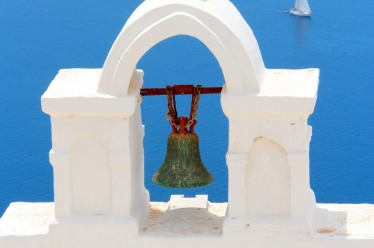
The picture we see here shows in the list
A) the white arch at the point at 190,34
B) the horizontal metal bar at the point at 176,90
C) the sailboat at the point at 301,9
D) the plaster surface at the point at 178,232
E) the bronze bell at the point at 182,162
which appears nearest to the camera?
the white arch at the point at 190,34

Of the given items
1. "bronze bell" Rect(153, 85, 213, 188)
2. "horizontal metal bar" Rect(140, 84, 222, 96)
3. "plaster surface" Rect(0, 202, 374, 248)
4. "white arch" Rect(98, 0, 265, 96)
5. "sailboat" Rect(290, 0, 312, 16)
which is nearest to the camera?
"white arch" Rect(98, 0, 265, 96)

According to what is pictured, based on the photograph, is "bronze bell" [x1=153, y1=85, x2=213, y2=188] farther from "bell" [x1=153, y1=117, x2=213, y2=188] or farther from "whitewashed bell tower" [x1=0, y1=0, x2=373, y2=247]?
"whitewashed bell tower" [x1=0, y1=0, x2=373, y2=247]

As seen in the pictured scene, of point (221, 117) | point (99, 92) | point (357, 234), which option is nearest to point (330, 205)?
point (357, 234)

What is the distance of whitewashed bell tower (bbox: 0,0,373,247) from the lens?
29.6 ft

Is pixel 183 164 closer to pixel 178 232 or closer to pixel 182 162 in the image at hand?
pixel 182 162

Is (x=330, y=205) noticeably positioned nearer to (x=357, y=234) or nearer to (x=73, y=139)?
(x=357, y=234)

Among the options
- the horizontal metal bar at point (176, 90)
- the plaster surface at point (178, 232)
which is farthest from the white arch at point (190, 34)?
the plaster surface at point (178, 232)

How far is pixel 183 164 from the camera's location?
9.79m

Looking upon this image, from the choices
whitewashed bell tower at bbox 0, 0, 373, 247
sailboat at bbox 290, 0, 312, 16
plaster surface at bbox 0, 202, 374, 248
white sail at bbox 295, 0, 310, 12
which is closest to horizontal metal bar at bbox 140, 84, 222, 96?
whitewashed bell tower at bbox 0, 0, 373, 247

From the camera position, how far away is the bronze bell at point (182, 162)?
31.9ft

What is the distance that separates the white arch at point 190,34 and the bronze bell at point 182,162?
0.76 metres

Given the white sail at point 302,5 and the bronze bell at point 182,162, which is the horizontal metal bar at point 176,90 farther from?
the white sail at point 302,5

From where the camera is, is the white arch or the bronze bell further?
the bronze bell

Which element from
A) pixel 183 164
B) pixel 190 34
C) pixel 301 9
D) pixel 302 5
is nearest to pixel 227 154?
pixel 183 164
